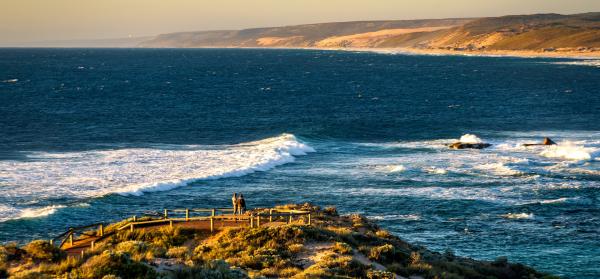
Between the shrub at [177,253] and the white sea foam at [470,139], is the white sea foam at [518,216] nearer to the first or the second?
the shrub at [177,253]

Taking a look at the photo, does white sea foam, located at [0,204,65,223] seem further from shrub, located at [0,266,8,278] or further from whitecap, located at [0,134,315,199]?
shrub, located at [0,266,8,278]

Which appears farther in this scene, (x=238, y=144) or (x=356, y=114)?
(x=356, y=114)

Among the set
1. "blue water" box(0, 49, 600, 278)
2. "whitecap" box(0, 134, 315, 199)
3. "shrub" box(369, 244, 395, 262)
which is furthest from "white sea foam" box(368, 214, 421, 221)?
"shrub" box(369, 244, 395, 262)

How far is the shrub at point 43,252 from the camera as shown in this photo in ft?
69.0

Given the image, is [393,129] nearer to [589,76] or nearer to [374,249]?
[374,249]

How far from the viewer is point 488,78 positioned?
164375 millimetres

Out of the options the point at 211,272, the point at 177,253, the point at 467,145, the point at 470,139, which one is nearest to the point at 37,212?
the point at 177,253

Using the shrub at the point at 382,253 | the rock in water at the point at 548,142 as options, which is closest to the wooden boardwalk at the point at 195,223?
the shrub at the point at 382,253

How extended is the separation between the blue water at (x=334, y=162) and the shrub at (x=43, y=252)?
52.9 ft

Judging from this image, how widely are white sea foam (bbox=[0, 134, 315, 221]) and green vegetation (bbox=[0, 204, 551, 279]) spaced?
18.2 meters

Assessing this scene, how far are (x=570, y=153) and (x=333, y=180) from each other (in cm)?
2146

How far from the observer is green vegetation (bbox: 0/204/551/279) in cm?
1952

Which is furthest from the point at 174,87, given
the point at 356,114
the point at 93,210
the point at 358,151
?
the point at 93,210

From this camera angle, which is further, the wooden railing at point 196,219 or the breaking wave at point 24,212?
the breaking wave at point 24,212
